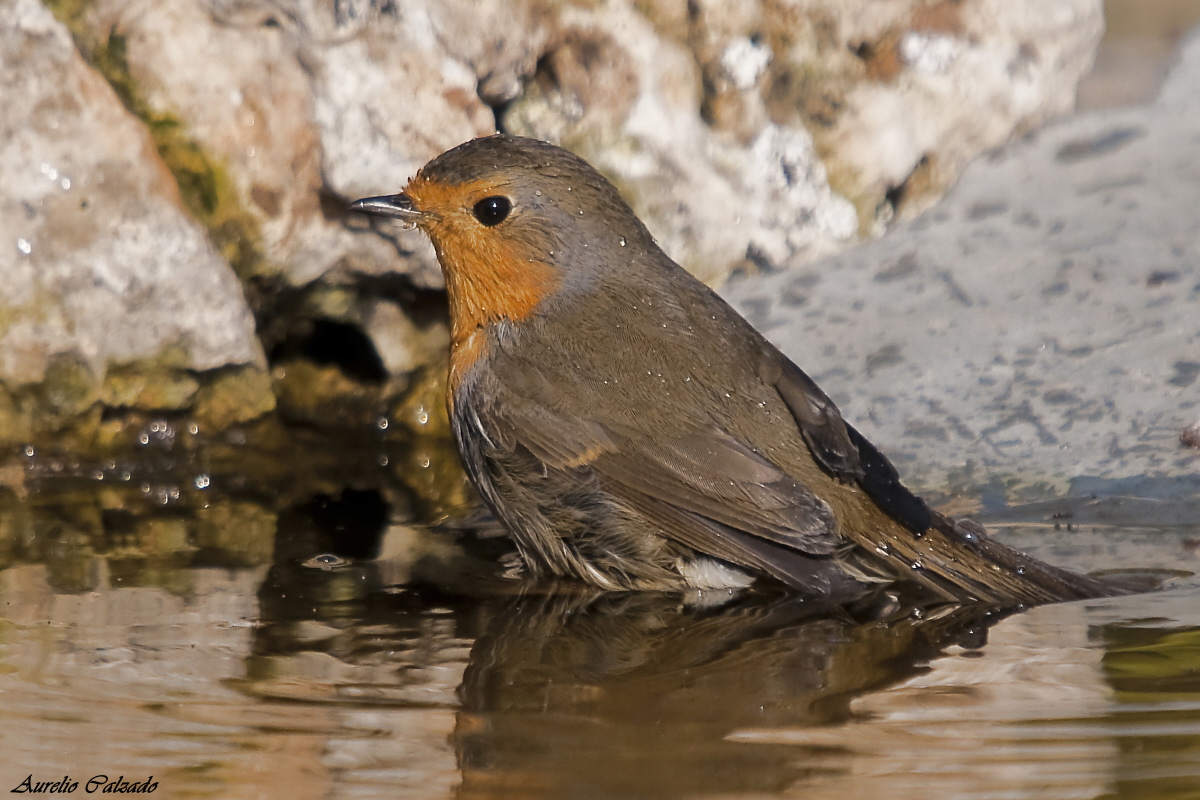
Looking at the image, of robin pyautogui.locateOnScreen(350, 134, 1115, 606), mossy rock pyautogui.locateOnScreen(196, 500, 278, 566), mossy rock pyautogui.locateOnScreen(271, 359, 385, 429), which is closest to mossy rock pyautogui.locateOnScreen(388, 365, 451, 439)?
mossy rock pyautogui.locateOnScreen(271, 359, 385, 429)

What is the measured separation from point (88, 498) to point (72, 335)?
1.86 feet

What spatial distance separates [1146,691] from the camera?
271 cm

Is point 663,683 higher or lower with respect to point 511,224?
lower

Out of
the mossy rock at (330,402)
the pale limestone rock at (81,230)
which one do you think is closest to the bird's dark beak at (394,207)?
the pale limestone rock at (81,230)

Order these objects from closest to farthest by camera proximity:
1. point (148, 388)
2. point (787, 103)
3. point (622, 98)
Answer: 1. point (148, 388)
2. point (622, 98)
3. point (787, 103)

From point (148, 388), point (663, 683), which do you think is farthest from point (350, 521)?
point (663, 683)

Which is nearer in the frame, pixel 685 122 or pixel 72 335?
pixel 72 335

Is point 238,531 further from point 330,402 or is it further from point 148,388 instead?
point 330,402

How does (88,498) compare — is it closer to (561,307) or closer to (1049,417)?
(561,307)

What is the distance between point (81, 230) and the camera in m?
4.68

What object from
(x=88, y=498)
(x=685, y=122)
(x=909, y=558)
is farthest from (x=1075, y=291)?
(x=88, y=498)

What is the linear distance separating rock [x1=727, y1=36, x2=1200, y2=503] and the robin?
0.73m

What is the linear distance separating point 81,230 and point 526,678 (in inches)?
102

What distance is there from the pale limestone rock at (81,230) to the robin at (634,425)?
0.87m
